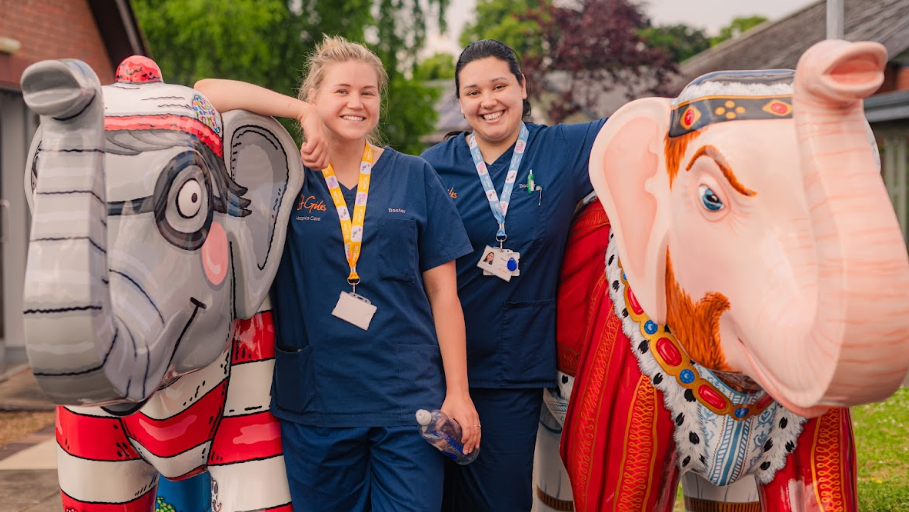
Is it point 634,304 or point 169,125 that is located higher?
point 169,125

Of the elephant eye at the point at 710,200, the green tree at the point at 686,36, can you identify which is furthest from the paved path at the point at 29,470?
the green tree at the point at 686,36

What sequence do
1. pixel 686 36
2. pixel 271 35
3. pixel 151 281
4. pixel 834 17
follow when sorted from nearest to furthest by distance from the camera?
pixel 151 281
pixel 834 17
pixel 271 35
pixel 686 36

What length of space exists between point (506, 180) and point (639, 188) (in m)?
0.66

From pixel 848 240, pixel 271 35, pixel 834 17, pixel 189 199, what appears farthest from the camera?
pixel 271 35

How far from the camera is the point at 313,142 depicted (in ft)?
7.47

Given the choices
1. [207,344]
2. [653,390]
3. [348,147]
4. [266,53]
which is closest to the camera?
[207,344]

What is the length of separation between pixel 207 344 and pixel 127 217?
1.31 feet

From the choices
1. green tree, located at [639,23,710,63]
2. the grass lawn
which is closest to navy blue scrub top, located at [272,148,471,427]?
the grass lawn

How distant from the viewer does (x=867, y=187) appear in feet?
5.35

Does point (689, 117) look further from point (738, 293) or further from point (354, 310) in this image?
point (354, 310)

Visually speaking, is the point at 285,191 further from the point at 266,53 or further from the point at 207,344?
the point at 266,53

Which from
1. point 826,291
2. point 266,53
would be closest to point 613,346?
point 826,291

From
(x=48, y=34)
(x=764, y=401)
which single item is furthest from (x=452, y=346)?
(x=48, y=34)

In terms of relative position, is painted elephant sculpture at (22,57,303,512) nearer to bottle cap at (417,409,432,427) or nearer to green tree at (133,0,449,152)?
bottle cap at (417,409,432,427)
